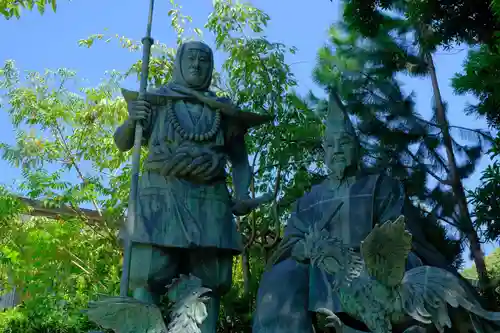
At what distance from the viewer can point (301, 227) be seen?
5.54 metres

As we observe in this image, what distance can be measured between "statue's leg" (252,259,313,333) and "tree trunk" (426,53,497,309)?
6.24ft

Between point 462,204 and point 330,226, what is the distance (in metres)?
2.40

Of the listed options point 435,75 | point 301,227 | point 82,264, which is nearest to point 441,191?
point 435,75

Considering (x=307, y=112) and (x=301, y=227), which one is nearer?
(x=301, y=227)

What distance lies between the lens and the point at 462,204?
7312 mm

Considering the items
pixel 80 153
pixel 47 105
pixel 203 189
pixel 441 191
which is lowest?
pixel 203 189

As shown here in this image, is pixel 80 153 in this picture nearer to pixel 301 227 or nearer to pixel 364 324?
pixel 301 227

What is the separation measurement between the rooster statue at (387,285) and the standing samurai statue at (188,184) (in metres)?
1.04

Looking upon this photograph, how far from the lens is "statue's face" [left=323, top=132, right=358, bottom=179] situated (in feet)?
18.3

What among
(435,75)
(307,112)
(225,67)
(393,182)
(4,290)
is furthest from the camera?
(4,290)

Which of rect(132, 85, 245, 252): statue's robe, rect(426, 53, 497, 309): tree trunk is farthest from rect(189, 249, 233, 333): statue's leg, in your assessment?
rect(426, 53, 497, 309): tree trunk

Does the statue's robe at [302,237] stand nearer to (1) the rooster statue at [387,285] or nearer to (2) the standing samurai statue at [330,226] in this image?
(2) the standing samurai statue at [330,226]

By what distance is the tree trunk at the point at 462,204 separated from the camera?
649cm

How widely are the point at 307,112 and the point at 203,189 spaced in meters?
4.34
